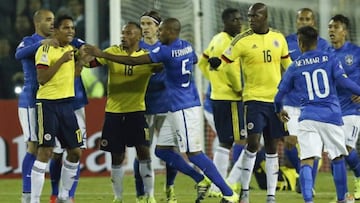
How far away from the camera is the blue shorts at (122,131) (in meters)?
14.3

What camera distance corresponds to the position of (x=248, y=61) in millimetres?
14531

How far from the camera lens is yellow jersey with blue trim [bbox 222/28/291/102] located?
14461mm

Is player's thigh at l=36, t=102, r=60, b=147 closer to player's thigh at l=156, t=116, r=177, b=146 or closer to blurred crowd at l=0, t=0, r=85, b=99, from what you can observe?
player's thigh at l=156, t=116, r=177, b=146

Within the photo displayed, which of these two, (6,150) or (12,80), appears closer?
(6,150)

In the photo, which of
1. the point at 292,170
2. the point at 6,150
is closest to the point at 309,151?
the point at 292,170

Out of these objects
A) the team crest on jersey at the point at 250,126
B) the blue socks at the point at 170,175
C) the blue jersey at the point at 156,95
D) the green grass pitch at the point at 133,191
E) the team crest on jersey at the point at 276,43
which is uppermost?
the team crest on jersey at the point at 276,43

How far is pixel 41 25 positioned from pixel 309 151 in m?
3.48

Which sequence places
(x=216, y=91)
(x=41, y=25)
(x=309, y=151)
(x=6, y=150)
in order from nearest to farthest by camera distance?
(x=309, y=151)
(x=41, y=25)
(x=216, y=91)
(x=6, y=150)

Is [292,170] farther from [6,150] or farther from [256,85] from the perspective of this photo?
[6,150]

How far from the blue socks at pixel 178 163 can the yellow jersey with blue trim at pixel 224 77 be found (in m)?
1.53

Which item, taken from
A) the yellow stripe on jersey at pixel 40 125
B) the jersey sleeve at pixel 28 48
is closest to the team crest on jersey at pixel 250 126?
the yellow stripe on jersey at pixel 40 125

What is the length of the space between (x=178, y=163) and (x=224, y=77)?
1854 mm

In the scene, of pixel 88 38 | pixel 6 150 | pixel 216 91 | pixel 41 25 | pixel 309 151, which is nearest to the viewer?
pixel 309 151

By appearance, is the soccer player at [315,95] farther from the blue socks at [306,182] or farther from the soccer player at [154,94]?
the soccer player at [154,94]
